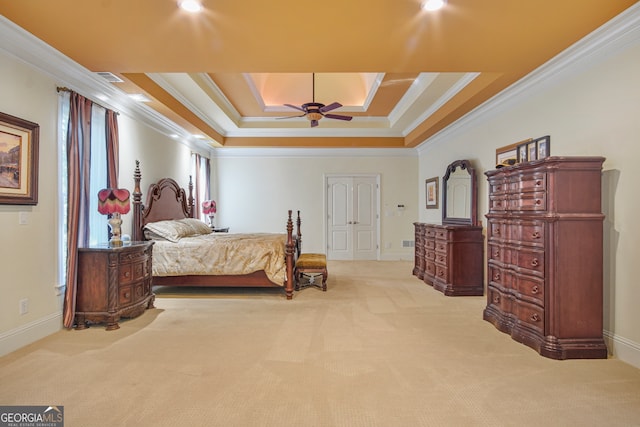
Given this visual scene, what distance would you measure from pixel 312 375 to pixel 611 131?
10.6 feet

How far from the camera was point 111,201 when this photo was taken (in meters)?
3.78

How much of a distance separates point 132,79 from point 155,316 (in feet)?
9.11

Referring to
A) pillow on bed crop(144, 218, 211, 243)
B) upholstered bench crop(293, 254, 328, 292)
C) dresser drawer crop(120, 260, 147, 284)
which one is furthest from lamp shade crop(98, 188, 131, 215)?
upholstered bench crop(293, 254, 328, 292)

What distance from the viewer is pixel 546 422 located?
1913 mm

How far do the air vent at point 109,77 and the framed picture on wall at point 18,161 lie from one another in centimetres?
90

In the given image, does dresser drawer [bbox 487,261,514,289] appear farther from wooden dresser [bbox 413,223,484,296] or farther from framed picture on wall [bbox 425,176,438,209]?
framed picture on wall [bbox 425,176,438,209]

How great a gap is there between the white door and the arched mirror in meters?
2.20

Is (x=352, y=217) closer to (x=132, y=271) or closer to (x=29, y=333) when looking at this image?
(x=132, y=271)

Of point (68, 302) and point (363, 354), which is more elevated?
→ point (68, 302)

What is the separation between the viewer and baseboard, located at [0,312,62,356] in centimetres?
278

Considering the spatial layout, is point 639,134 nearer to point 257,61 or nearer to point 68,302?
point 257,61

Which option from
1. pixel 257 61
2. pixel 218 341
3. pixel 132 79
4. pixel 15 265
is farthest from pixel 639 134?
pixel 15 265

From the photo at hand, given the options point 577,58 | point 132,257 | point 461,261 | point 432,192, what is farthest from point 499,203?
point 132,257

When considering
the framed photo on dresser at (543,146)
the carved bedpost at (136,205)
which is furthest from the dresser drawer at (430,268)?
the carved bedpost at (136,205)
